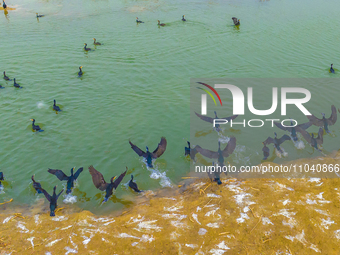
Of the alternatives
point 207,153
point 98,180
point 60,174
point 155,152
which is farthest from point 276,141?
point 60,174

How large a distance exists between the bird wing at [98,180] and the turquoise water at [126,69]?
604mm

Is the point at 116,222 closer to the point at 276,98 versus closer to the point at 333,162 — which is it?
the point at 333,162

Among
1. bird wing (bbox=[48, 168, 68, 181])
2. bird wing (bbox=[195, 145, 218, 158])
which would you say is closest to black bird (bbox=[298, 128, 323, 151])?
bird wing (bbox=[195, 145, 218, 158])

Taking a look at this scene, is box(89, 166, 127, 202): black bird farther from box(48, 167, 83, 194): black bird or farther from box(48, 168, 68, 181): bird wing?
box(48, 168, 68, 181): bird wing

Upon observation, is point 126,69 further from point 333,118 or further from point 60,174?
point 333,118

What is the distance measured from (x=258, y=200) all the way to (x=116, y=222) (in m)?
5.12

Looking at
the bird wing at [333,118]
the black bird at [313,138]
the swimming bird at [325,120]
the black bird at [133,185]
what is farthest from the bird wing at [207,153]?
the bird wing at [333,118]

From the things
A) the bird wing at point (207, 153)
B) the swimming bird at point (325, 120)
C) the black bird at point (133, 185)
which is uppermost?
the swimming bird at point (325, 120)

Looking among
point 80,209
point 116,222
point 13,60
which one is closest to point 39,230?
point 80,209

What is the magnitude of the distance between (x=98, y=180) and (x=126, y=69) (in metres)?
12.0

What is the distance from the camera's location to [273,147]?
1318 centimetres

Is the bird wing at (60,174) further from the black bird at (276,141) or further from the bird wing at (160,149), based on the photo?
the black bird at (276,141)

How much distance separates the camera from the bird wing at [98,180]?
34.6ft

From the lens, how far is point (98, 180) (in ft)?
34.6
